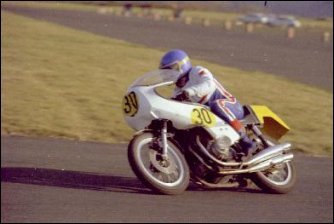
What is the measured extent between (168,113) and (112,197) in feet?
2.97

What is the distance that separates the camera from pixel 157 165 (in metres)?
6.93

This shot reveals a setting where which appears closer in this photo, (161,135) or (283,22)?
(161,135)

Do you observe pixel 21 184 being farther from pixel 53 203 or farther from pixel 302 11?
pixel 302 11

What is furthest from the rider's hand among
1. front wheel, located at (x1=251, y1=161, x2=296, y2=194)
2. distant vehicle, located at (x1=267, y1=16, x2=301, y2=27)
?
distant vehicle, located at (x1=267, y1=16, x2=301, y2=27)

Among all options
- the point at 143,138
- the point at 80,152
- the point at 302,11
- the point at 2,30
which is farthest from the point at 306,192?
the point at 2,30

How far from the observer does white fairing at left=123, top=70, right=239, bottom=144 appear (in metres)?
6.63

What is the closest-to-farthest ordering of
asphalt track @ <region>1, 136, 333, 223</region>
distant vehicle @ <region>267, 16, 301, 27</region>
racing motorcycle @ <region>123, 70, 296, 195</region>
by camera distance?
asphalt track @ <region>1, 136, 333, 223</region> < racing motorcycle @ <region>123, 70, 296, 195</region> < distant vehicle @ <region>267, 16, 301, 27</region>

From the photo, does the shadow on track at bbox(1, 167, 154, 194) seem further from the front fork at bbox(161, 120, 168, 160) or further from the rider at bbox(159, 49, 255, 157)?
the rider at bbox(159, 49, 255, 157)

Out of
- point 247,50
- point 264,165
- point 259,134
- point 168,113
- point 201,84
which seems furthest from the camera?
point 247,50

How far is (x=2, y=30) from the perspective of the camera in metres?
24.0

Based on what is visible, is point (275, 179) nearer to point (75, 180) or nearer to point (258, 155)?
point (258, 155)

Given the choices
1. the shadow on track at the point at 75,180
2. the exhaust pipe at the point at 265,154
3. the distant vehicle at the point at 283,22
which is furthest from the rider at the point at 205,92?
the distant vehicle at the point at 283,22

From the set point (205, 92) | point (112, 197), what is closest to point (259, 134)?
point (205, 92)

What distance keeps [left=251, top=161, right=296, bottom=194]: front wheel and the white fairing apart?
2.01 feet
